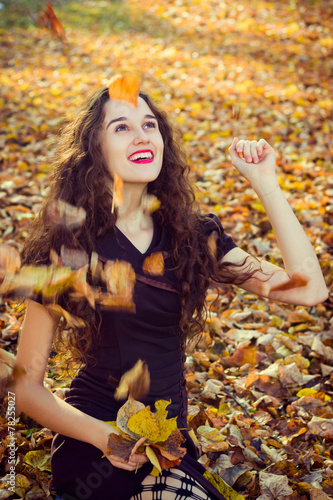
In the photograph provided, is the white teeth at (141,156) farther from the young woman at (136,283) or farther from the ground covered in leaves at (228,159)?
the ground covered in leaves at (228,159)

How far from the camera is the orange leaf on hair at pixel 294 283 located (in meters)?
1.85

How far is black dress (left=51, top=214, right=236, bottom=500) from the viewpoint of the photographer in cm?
165

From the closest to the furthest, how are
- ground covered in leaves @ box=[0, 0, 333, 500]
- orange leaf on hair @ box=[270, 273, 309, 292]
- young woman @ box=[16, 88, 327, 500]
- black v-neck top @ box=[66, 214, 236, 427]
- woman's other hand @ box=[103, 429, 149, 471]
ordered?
1. woman's other hand @ box=[103, 429, 149, 471]
2. young woman @ box=[16, 88, 327, 500]
3. black v-neck top @ box=[66, 214, 236, 427]
4. orange leaf on hair @ box=[270, 273, 309, 292]
5. ground covered in leaves @ box=[0, 0, 333, 500]

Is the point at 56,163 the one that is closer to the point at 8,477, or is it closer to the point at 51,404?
the point at 51,404

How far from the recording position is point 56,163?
2008 mm

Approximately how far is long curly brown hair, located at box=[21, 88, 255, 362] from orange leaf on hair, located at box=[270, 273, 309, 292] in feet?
0.41

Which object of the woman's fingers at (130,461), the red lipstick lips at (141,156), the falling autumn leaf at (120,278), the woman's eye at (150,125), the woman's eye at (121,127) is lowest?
the woman's fingers at (130,461)

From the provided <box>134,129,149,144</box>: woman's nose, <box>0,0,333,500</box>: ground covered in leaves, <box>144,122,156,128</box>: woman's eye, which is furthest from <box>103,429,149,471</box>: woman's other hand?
<box>144,122,156,128</box>: woman's eye

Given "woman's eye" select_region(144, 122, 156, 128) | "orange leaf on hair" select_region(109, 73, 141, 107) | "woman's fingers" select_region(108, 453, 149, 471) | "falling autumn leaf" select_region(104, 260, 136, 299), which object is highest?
"orange leaf on hair" select_region(109, 73, 141, 107)

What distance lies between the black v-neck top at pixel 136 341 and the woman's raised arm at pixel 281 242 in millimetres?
391

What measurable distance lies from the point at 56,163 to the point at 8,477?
1.27 metres

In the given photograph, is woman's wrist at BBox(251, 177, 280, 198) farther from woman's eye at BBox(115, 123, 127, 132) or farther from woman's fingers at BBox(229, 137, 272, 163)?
woman's eye at BBox(115, 123, 127, 132)

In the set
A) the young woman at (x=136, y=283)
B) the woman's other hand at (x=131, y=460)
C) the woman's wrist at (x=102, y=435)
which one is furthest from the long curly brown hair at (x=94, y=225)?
the woman's other hand at (x=131, y=460)

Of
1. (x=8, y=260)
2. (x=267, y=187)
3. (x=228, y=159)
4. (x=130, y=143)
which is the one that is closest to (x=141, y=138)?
(x=130, y=143)
